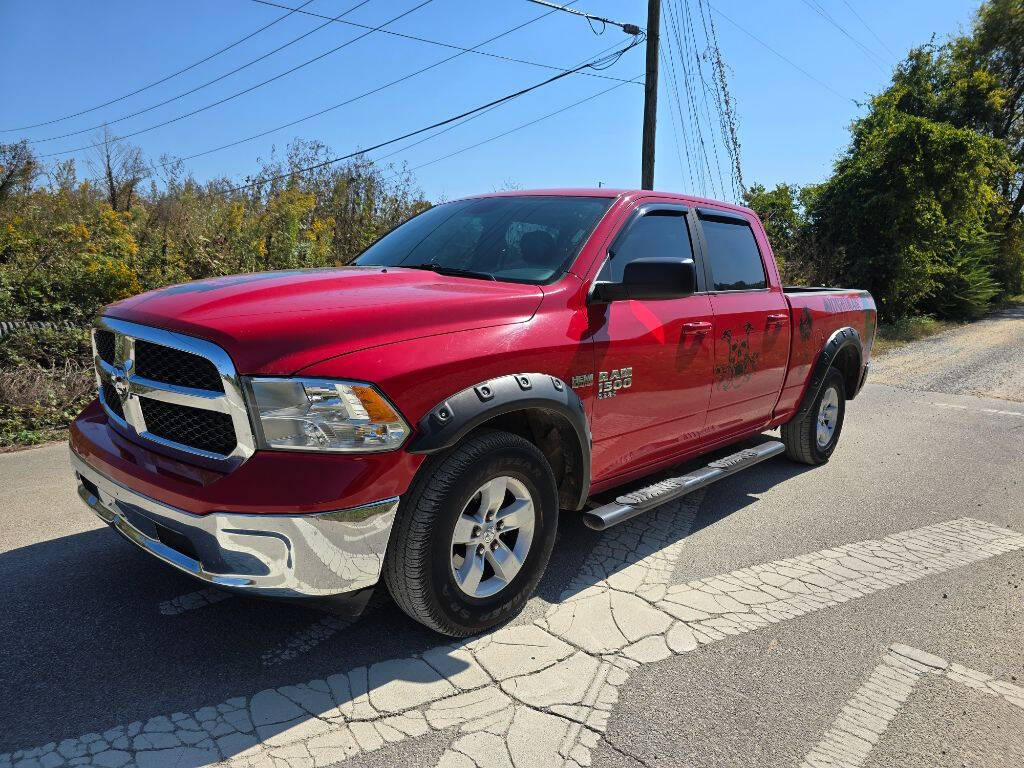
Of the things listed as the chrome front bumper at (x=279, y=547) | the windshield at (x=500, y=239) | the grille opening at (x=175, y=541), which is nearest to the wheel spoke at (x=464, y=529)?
the chrome front bumper at (x=279, y=547)

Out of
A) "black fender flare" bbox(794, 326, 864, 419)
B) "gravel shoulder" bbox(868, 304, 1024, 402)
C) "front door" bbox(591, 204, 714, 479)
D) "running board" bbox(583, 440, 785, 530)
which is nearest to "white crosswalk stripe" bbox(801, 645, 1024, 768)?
"running board" bbox(583, 440, 785, 530)

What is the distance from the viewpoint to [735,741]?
2.41 metres

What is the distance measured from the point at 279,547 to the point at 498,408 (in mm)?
933

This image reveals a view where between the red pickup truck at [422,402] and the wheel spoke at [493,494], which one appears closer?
the red pickup truck at [422,402]

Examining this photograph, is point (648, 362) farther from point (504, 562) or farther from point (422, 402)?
point (422, 402)

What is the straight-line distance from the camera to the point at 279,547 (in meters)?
2.31

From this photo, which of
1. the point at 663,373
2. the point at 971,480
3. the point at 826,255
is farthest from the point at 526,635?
the point at 826,255

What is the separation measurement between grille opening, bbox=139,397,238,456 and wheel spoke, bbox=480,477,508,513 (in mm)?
956

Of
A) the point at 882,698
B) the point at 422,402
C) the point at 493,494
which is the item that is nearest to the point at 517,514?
the point at 493,494

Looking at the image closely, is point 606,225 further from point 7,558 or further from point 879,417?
point 879,417

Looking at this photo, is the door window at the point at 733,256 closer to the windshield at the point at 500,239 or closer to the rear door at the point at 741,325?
the rear door at the point at 741,325

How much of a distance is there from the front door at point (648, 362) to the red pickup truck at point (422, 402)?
0.01 meters

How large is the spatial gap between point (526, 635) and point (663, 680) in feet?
1.95

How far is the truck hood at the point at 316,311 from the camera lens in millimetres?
2371
